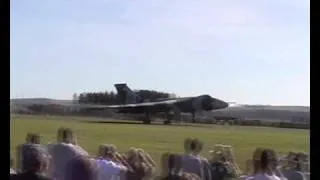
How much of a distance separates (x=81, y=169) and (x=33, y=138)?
27 cm

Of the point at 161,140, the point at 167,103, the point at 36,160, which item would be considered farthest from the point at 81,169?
the point at 167,103

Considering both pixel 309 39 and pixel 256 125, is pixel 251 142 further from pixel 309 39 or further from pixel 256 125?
pixel 309 39

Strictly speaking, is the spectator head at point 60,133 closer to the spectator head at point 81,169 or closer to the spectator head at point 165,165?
the spectator head at point 81,169

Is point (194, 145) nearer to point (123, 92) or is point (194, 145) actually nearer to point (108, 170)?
point (108, 170)

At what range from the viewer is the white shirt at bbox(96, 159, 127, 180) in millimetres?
2068

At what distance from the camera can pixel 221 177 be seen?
2002 millimetres

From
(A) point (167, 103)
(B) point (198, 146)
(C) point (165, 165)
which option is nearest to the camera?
(C) point (165, 165)

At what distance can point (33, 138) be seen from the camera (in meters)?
2.07

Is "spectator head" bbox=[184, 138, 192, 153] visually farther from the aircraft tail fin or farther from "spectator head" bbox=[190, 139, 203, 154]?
the aircraft tail fin

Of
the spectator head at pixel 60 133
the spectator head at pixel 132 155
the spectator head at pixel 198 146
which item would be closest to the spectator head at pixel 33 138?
the spectator head at pixel 60 133

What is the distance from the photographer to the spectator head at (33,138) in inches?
78.5

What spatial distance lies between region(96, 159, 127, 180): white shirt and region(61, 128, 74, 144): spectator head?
0.22 metres

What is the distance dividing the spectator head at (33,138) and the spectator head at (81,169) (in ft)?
0.52
